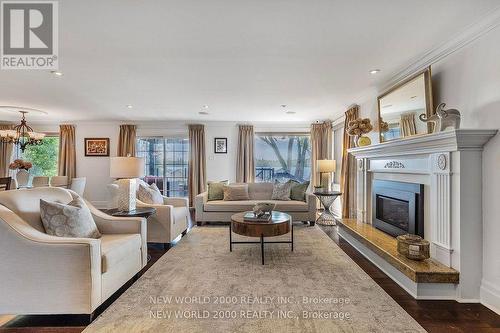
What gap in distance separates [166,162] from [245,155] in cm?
224

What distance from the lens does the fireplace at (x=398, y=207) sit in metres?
2.84

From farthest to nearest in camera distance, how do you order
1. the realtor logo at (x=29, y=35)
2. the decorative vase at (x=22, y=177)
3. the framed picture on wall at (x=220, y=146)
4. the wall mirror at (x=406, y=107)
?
the framed picture on wall at (x=220, y=146) → the decorative vase at (x=22, y=177) → the wall mirror at (x=406, y=107) → the realtor logo at (x=29, y=35)

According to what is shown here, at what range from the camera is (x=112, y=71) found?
3150 millimetres

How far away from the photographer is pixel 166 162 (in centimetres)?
693

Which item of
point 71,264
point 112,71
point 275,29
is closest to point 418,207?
point 275,29

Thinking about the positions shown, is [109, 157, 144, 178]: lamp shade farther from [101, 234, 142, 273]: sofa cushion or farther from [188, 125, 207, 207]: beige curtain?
[188, 125, 207, 207]: beige curtain

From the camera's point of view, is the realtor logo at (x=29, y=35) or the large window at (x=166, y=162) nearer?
the realtor logo at (x=29, y=35)

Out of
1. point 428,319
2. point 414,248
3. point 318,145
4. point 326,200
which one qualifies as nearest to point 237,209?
point 326,200

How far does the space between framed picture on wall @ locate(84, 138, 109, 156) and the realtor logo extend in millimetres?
3966

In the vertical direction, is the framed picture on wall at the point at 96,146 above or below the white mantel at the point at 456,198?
above

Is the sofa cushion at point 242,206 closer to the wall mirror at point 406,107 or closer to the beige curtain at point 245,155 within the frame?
the beige curtain at point 245,155

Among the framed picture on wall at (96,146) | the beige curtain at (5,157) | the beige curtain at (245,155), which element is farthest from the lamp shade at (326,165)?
the beige curtain at (5,157)

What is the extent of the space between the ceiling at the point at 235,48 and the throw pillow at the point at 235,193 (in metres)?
1.83

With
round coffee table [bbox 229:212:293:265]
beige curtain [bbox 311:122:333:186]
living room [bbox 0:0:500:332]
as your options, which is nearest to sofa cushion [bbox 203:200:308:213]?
living room [bbox 0:0:500:332]
